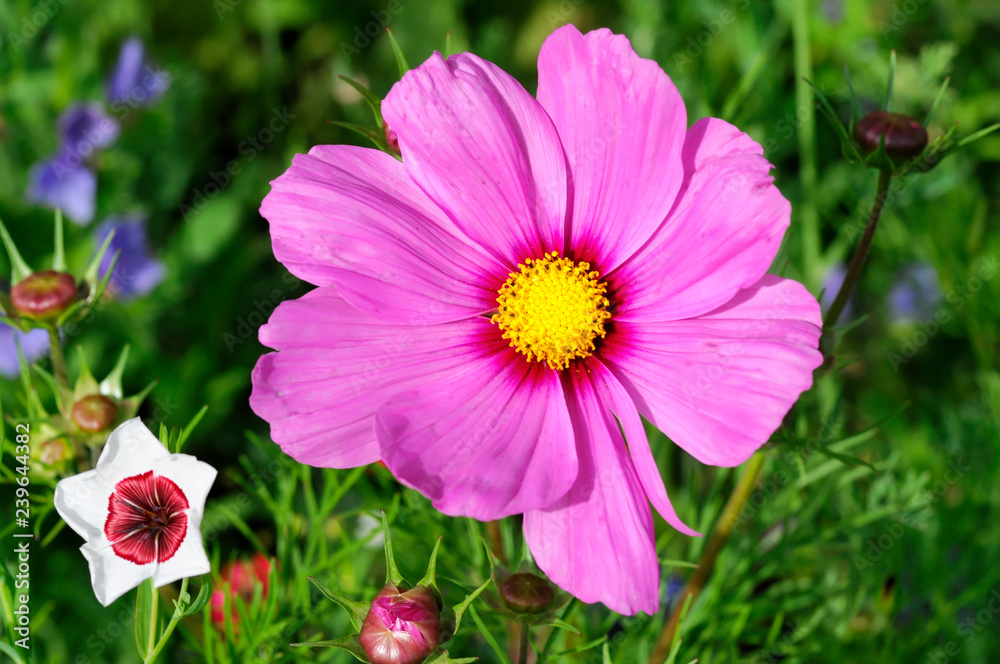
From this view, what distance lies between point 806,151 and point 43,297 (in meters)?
1.34

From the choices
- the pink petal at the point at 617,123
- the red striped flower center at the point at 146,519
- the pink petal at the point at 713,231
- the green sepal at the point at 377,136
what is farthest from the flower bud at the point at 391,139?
the red striped flower center at the point at 146,519

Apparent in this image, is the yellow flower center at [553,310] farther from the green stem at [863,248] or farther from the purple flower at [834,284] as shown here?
the purple flower at [834,284]

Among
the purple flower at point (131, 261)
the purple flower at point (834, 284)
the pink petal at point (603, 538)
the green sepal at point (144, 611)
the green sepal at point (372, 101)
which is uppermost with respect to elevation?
the green sepal at point (372, 101)

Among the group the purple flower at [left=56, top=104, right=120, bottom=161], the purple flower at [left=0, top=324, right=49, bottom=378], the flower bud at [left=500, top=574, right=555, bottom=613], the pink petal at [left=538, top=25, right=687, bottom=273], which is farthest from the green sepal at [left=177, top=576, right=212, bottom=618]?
the purple flower at [left=56, top=104, right=120, bottom=161]

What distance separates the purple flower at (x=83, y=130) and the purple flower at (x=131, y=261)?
0.17 m

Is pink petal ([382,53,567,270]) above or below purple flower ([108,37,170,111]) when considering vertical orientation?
above

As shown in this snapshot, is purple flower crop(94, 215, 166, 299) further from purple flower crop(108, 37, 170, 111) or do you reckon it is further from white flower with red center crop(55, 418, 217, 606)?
white flower with red center crop(55, 418, 217, 606)

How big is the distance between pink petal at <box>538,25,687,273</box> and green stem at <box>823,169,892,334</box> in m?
0.22

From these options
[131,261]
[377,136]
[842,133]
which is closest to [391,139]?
[377,136]

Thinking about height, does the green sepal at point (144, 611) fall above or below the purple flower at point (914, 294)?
above

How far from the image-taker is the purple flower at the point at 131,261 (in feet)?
6.02

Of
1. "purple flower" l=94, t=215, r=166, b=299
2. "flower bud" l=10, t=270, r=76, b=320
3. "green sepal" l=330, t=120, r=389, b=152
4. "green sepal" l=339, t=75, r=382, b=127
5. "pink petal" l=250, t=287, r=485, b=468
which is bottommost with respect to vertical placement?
"purple flower" l=94, t=215, r=166, b=299

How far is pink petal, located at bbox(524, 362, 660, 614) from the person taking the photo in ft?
2.45

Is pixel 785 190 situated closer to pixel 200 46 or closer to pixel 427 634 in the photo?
pixel 427 634
